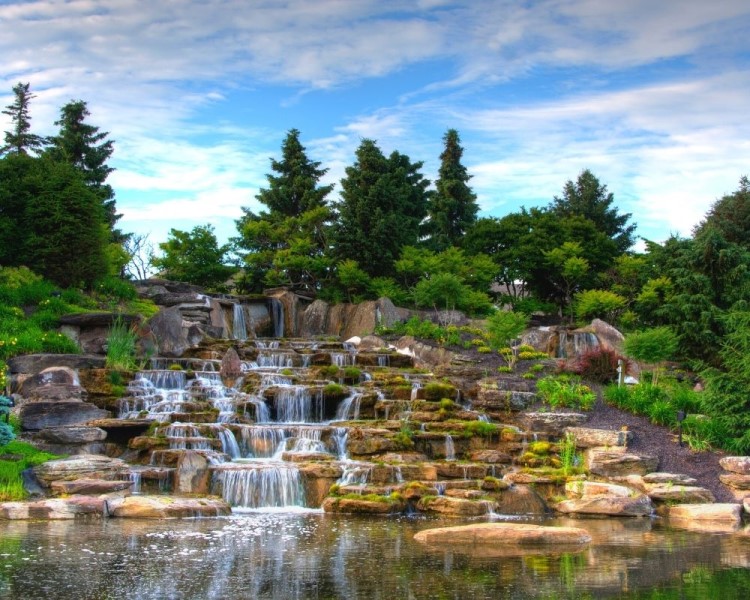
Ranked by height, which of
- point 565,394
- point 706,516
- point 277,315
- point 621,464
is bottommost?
point 706,516

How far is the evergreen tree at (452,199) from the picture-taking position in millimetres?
42031

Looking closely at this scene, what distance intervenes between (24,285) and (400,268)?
1470cm

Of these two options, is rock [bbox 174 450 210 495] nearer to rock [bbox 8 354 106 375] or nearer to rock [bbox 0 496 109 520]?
rock [bbox 0 496 109 520]

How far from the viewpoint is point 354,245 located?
114ft

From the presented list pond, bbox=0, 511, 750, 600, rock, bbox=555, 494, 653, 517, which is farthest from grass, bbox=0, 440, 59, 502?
rock, bbox=555, 494, 653, 517

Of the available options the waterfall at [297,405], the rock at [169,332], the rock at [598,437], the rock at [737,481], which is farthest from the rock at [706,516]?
the rock at [169,332]

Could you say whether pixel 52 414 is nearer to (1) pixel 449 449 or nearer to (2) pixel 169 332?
(2) pixel 169 332

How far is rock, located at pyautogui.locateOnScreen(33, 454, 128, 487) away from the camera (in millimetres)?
14570

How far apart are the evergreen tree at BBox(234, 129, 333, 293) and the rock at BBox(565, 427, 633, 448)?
18.6 m

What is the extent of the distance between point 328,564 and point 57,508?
5.98 metres

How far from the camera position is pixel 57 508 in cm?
1305

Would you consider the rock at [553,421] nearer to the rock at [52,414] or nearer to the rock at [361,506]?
the rock at [361,506]

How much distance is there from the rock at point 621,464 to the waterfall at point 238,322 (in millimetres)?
18494

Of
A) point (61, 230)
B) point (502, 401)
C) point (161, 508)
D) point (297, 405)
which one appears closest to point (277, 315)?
point (61, 230)
